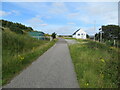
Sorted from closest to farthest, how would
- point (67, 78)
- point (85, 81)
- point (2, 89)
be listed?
point (2, 89), point (85, 81), point (67, 78)

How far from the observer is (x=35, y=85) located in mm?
3338

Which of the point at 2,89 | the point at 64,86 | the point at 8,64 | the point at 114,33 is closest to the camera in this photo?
the point at 2,89

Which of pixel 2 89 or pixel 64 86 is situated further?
pixel 64 86

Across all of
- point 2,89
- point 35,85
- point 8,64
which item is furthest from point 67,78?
point 8,64

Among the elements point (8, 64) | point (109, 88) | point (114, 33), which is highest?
point (114, 33)

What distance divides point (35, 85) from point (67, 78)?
4.07 feet

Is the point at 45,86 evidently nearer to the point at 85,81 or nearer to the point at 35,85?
the point at 35,85

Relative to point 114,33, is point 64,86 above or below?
below

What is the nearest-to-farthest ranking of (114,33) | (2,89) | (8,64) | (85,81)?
(2,89) < (85,81) < (8,64) < (114,33)

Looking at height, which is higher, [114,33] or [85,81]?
[114,33]

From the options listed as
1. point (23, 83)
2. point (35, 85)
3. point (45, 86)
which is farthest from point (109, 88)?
point (23, 83)

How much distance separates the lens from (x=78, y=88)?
319 cm

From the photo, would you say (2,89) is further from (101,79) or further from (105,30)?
(105,30)

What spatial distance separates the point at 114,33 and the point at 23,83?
40.3 metres
